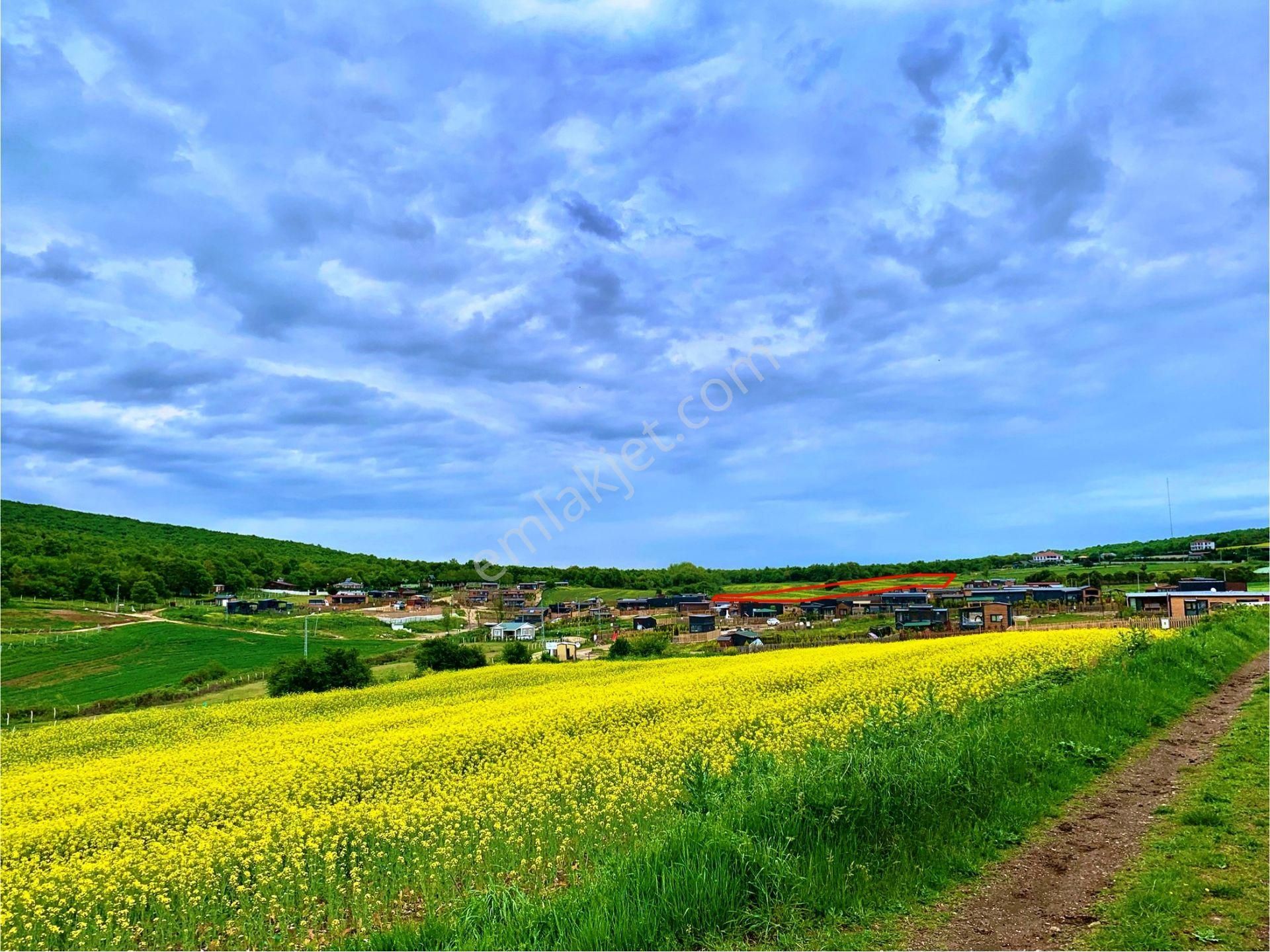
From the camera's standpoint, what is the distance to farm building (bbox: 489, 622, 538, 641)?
3174 inches

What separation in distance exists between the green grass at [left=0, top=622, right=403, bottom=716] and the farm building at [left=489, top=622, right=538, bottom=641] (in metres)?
10.7

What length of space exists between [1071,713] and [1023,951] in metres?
7.65

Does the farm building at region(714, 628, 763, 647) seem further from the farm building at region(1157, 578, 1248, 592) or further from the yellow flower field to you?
the farm building at region(1157, 578, 1248, 592)

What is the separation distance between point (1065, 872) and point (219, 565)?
158 meters

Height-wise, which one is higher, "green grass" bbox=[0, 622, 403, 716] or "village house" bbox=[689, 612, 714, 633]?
"village house" bbox=[689, 612, 714, 633]

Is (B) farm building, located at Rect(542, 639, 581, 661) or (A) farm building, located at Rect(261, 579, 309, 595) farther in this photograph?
(A) farm building, located at Rect(261, 579, 309, 595)

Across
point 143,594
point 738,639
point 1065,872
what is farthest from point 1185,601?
point 143,594

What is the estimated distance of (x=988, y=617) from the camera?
6234cm

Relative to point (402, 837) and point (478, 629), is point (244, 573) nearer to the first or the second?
point (478, 629)

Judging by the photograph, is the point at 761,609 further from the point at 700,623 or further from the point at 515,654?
the point at 515,654

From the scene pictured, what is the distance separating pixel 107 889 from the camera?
30.3 ft

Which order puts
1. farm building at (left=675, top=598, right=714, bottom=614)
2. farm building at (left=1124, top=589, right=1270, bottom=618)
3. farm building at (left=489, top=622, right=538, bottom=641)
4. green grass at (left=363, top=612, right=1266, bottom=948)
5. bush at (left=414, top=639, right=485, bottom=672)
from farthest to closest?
farm building at (left=675, top=598, right=714, bottom=614) < farm building at (left=489, top=622, right=538, bottom=641) < farm building at (left=1124, top=589, right=1270, bottom=618) < bush at (left=414, top=639, right=485, bottom=672) < green grass at (left=363, top=612, right=1266, bottom=948)

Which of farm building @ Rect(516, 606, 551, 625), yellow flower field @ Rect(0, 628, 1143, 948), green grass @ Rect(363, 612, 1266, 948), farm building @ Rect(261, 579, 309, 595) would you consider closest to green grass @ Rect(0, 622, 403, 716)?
farm building @ Rect(516, 606, 551, 625)

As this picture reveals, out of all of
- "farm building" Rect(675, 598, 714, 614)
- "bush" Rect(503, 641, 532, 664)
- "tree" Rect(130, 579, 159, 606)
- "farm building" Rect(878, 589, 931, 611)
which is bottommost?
"bush" Rect(503, 641, 532, 664)
